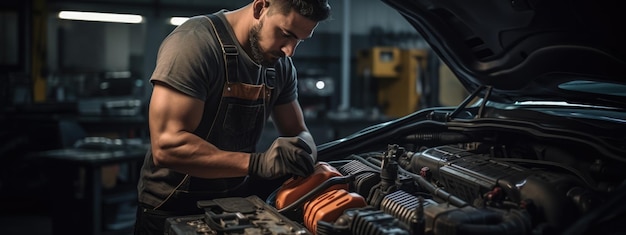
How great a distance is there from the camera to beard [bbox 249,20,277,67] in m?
1.69

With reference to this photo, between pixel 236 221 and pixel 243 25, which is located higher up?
pixel 243 25

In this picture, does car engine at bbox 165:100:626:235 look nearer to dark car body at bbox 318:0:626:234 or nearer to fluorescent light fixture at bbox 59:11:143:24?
dark car body at bbox 318:0:626:234

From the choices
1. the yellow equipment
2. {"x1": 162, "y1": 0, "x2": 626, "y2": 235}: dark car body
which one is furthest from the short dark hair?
the yellow equipment

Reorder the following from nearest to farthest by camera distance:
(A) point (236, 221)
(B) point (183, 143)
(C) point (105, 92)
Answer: (A) point (236, 221)
(B) point (183, 143)
(C) point (105, 92)

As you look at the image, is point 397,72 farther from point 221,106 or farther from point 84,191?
point 221,106

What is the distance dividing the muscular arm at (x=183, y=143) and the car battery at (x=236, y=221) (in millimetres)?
102

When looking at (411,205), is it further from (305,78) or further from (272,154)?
(305,78)

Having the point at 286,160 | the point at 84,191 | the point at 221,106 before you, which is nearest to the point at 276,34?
the point at 221,106

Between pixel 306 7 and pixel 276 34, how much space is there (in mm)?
118

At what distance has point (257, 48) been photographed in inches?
66.9

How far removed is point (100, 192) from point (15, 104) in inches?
96.7

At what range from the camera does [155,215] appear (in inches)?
70.5

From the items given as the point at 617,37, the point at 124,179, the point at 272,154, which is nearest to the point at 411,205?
the point at 272,154

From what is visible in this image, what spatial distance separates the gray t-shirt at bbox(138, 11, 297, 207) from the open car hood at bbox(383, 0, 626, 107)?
45 centimetres
